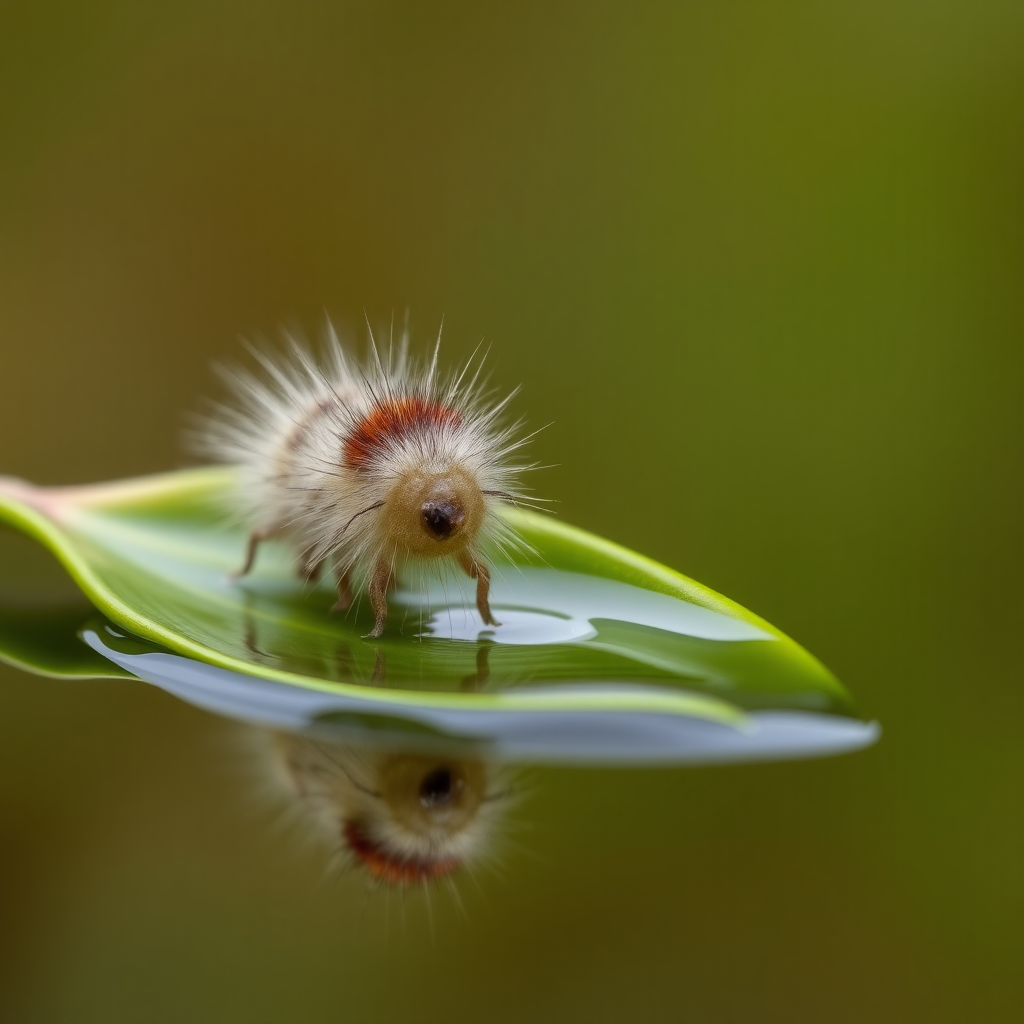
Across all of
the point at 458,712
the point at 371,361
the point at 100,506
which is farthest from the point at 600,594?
the point at 100,506

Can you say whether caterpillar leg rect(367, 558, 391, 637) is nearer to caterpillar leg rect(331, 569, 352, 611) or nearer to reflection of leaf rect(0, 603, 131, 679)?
caterpillar leg rect(331, 569, 352, 611)

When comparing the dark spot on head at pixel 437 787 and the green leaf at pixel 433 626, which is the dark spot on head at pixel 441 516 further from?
the dark spot on head at pixel 437 787

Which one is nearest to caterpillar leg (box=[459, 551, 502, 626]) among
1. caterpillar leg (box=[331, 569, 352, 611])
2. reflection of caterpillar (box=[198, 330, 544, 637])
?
reflection of caterpillar (box=[198, 330, 544, 637])

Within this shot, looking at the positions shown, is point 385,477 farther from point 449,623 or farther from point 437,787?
point 437,787

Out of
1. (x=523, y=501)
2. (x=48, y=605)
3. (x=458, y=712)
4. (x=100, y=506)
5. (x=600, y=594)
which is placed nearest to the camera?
(x=458, y=712)

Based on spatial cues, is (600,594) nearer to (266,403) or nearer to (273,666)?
(273,666)
